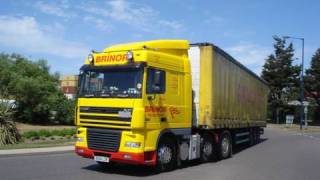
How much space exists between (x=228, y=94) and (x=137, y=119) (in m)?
7.02

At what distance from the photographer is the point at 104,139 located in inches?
512

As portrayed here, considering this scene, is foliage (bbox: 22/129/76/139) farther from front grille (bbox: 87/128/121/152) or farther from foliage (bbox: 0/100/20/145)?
front grille (bbox: 87/128/121/152)

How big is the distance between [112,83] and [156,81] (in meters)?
1.14

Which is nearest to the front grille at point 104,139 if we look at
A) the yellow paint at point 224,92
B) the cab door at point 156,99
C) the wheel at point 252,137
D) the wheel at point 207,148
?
the cab door at point 156,99

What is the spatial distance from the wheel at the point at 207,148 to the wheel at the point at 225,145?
63 centimetres

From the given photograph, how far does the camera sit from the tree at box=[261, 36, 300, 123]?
68.6 meters

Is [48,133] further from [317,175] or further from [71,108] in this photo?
[317,175]

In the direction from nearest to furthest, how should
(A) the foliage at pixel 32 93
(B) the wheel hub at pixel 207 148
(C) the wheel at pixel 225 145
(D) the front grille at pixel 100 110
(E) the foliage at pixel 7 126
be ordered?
(D) the front grille at pixel 100 110 < (B) the wheel hub at pixel 207 148 < (C) the wheel at pixel 225 145 < (E) the foliage at pixel 7 126 < (A) the foliage at pixel 32 93

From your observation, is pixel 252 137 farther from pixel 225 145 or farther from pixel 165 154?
pixel 165 154

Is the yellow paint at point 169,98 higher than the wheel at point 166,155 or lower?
higher

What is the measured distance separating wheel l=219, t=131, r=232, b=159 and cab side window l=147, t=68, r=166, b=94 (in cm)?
533

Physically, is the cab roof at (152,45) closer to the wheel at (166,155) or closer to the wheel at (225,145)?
the wheel at (166,155)

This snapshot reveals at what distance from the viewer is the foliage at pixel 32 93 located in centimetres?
4500

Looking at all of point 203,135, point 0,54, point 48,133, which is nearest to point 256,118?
point 203,135
